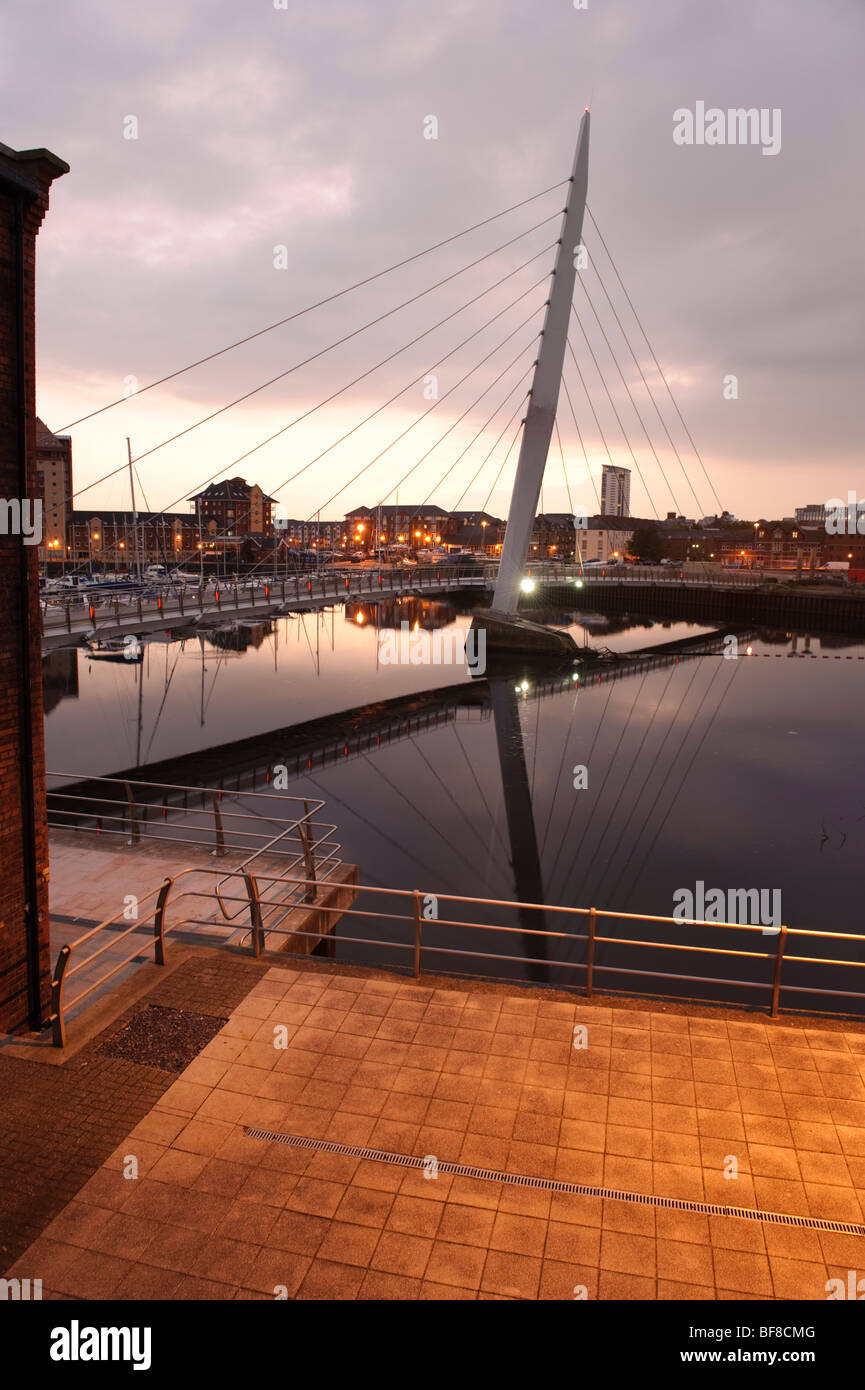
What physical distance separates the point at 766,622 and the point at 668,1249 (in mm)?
76054

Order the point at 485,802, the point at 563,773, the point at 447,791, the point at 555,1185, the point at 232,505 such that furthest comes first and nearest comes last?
the point at 232,505 < the point at 563,773 < the point at 447,791 < the point at 485,802 < the point at 555,1185

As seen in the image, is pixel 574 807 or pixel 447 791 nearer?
pixel 574 807

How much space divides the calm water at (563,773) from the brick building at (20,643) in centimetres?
460

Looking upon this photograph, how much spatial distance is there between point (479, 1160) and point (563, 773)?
20.3 metres

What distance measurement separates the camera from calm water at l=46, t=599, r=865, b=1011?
1655cm

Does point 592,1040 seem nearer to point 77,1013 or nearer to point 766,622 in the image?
point 77,1013

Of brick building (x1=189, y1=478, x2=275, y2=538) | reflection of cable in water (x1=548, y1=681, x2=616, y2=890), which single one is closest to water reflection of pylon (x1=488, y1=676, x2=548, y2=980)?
reflection of cable in water (x1=548, y1=681, x2=616, y2=890)

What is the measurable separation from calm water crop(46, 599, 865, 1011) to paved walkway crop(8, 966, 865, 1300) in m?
1.23

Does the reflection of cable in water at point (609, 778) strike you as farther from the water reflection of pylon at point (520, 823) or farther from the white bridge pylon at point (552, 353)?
the white bridge pylon at point (552, 353)

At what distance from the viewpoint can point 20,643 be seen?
6.91 metres

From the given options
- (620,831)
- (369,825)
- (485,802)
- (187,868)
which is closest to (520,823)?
(485,802)

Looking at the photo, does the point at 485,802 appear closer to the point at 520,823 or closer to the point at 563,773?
the point at 520,823
